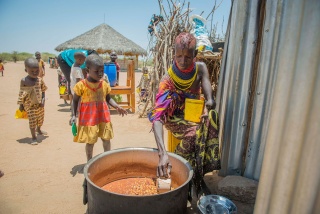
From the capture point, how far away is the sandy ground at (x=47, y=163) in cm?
238

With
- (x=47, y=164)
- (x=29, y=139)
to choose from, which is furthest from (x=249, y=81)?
(x=29, y=139)

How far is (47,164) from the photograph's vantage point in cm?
328

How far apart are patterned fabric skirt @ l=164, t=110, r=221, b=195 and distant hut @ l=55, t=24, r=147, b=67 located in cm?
1895

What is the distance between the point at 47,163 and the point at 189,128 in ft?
7.60

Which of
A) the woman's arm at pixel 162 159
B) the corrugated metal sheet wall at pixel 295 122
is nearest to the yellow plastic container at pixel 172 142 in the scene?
the woman's arm at pixel 162 159

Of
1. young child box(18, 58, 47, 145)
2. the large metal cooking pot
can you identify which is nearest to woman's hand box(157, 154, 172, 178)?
the large metal cooking pot

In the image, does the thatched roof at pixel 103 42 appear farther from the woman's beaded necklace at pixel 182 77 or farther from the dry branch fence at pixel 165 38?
the woman's beaded necklace at pixel 182 77

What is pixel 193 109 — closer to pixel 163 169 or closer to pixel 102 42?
pixel 163 169

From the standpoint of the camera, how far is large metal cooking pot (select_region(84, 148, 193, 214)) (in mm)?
1493

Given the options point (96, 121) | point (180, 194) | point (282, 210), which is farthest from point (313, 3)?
point (96, 121)

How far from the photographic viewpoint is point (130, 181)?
94.0 inches

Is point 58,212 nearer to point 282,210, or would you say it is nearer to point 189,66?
point 189,66

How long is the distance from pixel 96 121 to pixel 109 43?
19067 mm

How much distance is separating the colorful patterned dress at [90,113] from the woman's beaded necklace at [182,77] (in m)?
1.06
